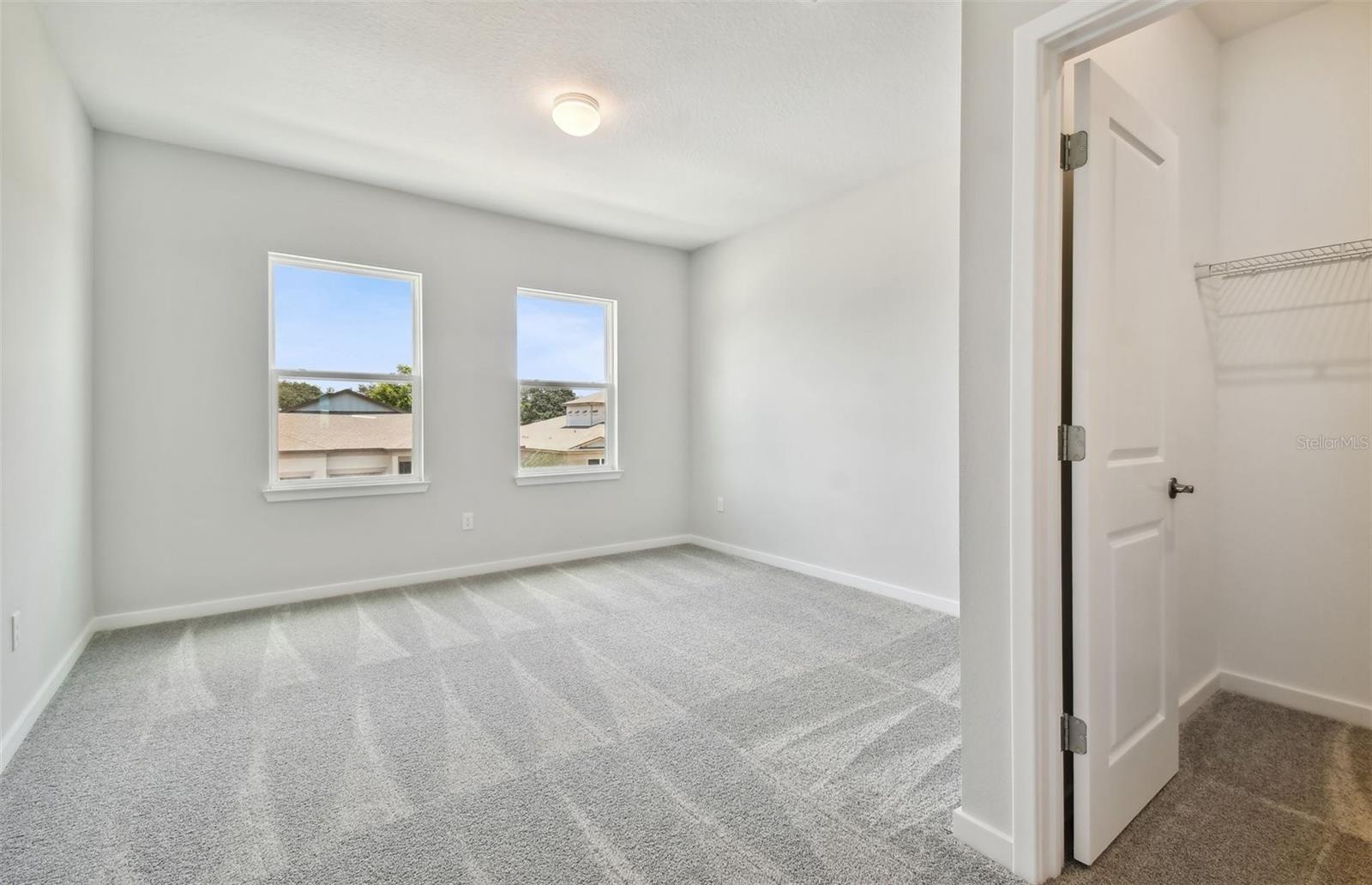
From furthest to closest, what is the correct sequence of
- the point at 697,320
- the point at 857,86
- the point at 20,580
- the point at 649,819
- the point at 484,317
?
1. the point at 697,320
2. the point at 484,317
3. the point at 857,86
4. the point at 20,580
5. the point at 649,819

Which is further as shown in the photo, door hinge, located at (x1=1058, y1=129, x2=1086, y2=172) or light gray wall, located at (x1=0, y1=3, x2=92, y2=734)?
light gray wall, located at (x1=0, y1=3, x2=92, y2=734)

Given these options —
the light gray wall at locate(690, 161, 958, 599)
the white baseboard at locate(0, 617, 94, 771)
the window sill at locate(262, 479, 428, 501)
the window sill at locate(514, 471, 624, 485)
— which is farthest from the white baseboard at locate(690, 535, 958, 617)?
the white baseboard at locate(0, 617, 94, 771)

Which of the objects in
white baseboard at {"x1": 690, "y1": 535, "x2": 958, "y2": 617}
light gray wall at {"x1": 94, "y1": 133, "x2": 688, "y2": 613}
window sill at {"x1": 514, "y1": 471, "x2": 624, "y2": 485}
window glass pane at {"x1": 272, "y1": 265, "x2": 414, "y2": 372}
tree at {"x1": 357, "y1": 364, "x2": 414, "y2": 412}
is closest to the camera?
light gray wall at {"x1": 94, "y1": 133, "x2": 688, "y2": 613}

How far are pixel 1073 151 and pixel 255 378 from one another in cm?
418

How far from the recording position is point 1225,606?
99.4 inches

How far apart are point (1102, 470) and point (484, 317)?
402 centimetres

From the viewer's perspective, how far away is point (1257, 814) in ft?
5.70

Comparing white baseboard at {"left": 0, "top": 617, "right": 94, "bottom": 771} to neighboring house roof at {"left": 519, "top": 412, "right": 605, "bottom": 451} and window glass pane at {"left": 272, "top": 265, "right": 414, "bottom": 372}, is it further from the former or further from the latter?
neighboring house roof at {"left": 519, "top": 412, "right": 605, "bottom": 451}

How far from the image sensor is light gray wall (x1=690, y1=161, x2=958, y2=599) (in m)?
3.64

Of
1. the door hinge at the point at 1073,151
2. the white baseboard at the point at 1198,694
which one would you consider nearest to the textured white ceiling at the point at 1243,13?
the door hinge at the point at 1073,151

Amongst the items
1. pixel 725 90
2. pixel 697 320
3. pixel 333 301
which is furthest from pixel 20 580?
pixel 697 320

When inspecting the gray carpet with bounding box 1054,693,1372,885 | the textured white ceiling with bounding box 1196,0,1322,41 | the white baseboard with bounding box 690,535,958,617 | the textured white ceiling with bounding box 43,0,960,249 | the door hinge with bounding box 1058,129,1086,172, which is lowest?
the gray carpet with bounding box 1054,693,1372,885

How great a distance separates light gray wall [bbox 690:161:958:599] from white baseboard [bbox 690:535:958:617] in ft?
0.17

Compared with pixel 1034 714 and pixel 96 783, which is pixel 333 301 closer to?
pixel 96 783
